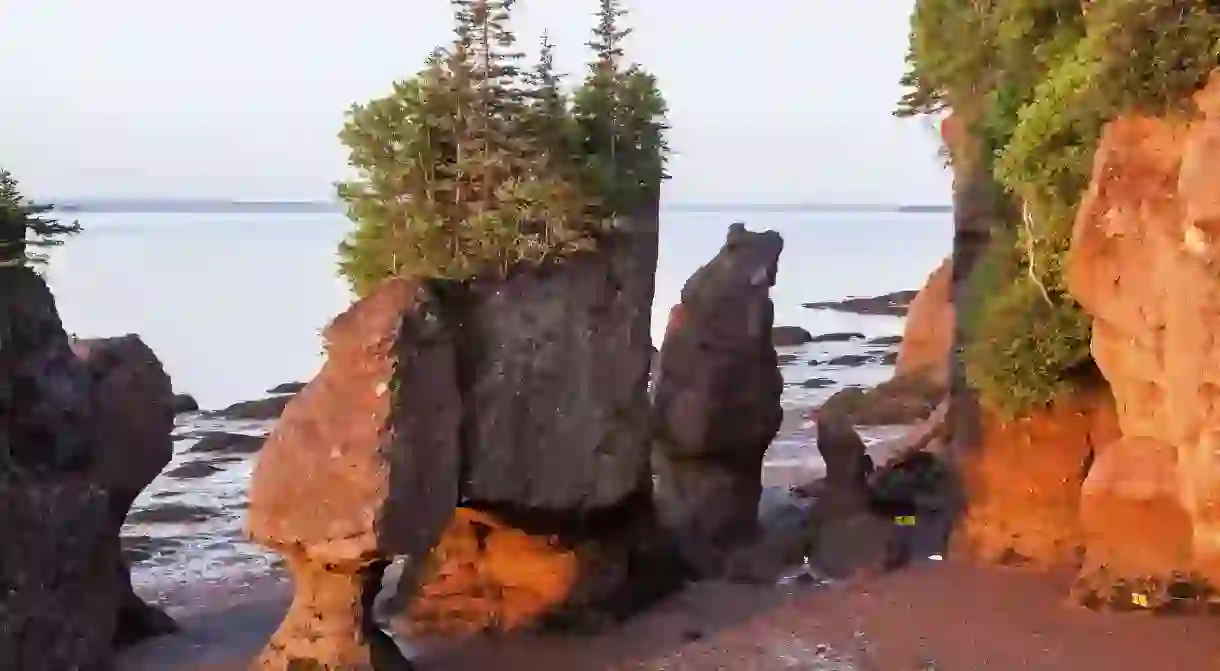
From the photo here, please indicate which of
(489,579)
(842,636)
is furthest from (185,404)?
(842,636)

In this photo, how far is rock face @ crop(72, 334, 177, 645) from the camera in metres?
20.5

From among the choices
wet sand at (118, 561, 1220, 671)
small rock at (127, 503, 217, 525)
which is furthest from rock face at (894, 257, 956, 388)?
small rock at (127, 503, 217, 525)

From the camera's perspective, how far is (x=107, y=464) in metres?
20.6

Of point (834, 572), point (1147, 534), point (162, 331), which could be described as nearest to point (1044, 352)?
point (1147, 534)

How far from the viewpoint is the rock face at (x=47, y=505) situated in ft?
59.7

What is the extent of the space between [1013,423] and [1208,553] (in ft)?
18.0

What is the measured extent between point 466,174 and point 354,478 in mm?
5285

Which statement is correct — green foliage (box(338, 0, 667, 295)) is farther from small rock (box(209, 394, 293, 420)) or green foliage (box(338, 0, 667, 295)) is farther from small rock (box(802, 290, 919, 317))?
small rock (box(802, 290, 919, 317))

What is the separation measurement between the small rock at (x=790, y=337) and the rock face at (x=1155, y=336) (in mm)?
48484

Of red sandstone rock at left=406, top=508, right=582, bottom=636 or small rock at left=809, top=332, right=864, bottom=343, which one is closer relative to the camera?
red sandstone rock at left=406, top=508, right=582, bottom=636

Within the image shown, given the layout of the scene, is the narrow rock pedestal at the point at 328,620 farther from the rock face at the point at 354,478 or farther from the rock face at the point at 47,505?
the rock face at the point at 47,505

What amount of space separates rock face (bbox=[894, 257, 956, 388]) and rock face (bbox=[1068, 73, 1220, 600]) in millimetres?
23284

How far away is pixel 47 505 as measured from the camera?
1864cm

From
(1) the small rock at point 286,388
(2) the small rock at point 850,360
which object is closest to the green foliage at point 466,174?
(1) the small rock at point 286,388
